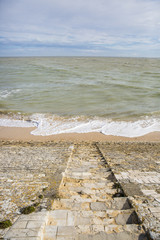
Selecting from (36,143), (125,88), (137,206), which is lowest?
(36,143)

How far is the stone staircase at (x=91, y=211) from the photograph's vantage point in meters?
3.22

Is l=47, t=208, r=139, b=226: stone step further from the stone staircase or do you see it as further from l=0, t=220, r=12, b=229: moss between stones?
l=0, t=220, r=12, b=229: moss between stones

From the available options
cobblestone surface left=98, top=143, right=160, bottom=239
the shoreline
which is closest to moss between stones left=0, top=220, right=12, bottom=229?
cobblestone surface left=98, top=143, right=160, bottom=239

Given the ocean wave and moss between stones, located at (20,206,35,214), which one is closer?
moss between stones, located at (20,206,35,214)

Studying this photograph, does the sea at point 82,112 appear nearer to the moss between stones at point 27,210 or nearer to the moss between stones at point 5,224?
the moss between stones at point 27,210

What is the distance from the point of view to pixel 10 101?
19219mm

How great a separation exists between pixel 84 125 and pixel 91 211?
9159 millimetres

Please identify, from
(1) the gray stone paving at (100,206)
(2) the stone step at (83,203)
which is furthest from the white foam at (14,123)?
(2) the stone step at (83,203)

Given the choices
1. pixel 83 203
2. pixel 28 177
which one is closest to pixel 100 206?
pixel 83 203

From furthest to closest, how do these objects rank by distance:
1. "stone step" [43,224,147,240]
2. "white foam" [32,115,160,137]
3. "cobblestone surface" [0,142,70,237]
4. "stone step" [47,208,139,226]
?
"white foam" [32,115,160,137] → "cobblestone surface" [0,142,70,237] → "stone step" [47,208,139,226] → "stone step" [43,224,147,240]

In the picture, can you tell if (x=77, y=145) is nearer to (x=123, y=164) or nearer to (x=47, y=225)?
(x=123, y=164)

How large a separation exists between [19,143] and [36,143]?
0.89m

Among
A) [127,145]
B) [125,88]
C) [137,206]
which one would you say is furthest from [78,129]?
[125,88]

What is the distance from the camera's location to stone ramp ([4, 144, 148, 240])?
3160 millimetres
